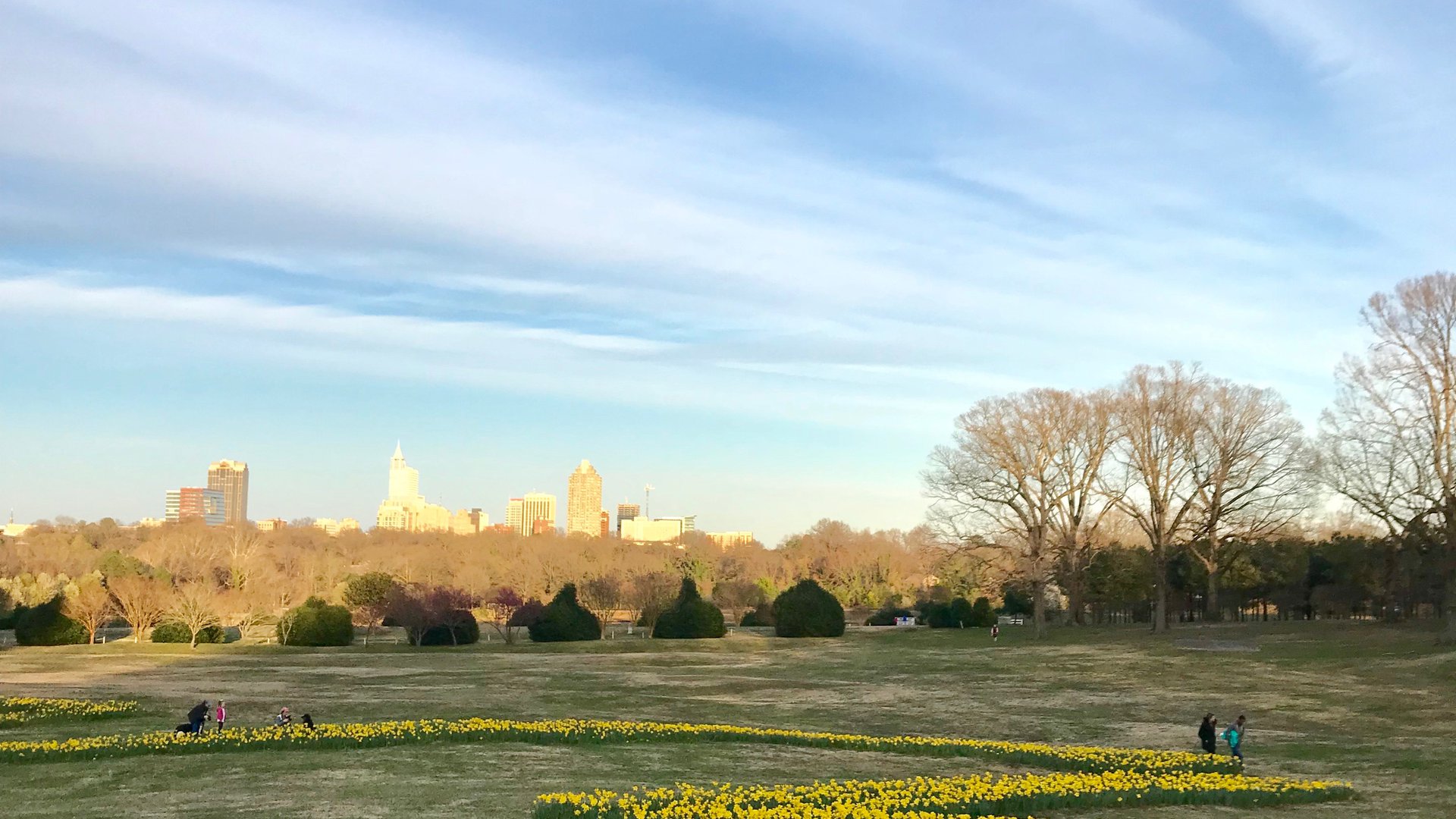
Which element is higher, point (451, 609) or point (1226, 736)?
point (1226, 736)

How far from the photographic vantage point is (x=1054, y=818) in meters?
14.9

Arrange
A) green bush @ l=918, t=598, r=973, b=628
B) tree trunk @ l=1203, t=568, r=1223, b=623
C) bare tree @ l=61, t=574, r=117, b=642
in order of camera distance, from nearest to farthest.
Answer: bare tree @ l=61, t=574, r=117, b=642 < tree trunk @ l=1203, t=568, r=1223, b=623 < green bush @ l=918, t=598, r=973, b=628

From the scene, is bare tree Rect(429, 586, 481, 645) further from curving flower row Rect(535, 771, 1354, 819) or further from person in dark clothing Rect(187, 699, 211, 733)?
curving flower row Rect(535, 771, 1354, 819)

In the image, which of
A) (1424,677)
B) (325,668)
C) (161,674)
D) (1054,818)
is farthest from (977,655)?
(1054,818)

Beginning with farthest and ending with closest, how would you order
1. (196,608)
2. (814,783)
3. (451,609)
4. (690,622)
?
1. (690,622)
2. (451,609)
3. (196,608)
4. (814,783)

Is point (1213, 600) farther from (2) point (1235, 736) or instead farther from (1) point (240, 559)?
(1) point (240, 559)

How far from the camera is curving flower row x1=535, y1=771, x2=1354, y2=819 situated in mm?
13656

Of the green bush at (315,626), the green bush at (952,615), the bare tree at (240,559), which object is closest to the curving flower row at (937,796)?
the green bush at (315,626)

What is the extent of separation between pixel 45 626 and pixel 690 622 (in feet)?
102

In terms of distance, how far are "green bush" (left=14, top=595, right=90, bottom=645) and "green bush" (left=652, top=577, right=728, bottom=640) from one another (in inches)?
1141

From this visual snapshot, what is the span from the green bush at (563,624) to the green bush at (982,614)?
30037 mm

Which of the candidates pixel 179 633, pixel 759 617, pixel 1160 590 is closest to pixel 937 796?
pixel 1160 590

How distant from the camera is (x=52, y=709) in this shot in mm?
25562

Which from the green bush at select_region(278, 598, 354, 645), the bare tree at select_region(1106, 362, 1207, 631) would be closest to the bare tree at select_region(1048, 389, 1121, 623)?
the bare tree at select_region(1106, 362, 1207, 631)
